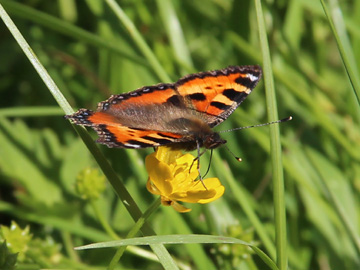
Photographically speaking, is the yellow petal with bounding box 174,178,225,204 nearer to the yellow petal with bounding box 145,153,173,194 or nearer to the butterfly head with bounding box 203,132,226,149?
the yellow petal with bounding box 145,153,173,194

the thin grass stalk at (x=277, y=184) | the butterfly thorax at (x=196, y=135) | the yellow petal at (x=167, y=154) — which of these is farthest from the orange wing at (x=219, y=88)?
the thin grass stalk at (x=277, y=184)

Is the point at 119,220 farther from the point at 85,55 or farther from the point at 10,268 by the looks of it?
the point at 85,55

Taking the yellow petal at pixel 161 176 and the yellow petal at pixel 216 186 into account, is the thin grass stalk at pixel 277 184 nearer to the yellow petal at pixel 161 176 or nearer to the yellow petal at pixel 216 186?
the yellow petal at pixel 216 186

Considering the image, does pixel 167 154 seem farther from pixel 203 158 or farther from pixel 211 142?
pixel 203 158

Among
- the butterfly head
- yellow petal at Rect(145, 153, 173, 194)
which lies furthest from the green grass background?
yellow petal at Rect(145, 153, 173, 194)

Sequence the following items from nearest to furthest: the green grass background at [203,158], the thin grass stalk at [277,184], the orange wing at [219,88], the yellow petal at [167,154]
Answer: the thin grass stalk at [277,184], the yellow petal at [167,154], the orange wing at [219,88], the green grass background at [203,158]

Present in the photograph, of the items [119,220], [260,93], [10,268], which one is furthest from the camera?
[260,93]

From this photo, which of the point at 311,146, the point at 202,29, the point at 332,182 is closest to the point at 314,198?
the point at 332,182
